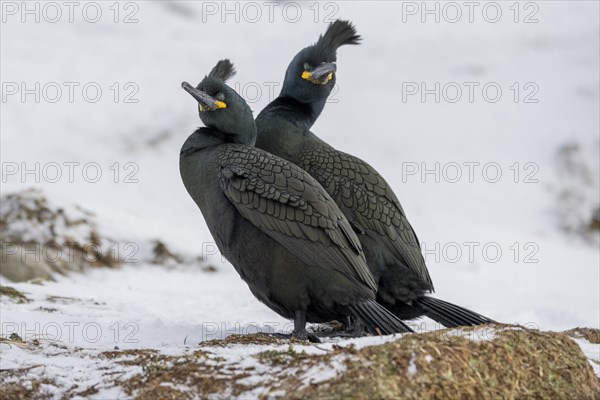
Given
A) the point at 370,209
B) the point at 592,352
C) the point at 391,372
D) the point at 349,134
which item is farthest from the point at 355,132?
the point at 391,372

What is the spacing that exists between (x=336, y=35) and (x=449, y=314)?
2380mm

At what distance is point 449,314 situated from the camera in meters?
6.45

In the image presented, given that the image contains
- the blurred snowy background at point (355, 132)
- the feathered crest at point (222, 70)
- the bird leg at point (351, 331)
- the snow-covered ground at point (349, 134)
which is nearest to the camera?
the bird leg at point (351, 331)

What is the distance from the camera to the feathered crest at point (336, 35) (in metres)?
7.31

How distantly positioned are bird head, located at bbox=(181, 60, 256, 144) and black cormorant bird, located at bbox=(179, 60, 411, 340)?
31 centimetres

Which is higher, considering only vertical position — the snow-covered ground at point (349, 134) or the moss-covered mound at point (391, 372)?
the snow-covered ground at point (349, 134)

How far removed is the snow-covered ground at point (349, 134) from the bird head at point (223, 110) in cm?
145

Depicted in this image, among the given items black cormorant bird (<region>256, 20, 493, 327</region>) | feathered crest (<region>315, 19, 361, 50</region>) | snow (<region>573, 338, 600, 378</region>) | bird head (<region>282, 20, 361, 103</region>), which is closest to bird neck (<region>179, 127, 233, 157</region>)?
black cormorant bird (<region>256, 20, 493, 327</region>)

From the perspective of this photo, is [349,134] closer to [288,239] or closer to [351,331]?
[351,331]

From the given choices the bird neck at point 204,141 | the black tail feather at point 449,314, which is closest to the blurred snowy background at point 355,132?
the bird neck at point 204,141

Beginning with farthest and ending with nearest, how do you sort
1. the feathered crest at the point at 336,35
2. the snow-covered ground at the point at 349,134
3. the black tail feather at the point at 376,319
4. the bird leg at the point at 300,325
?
the snow-covered ground at the point at 349,134
the feathered crest at the point at 336,35
the bird leg at the point at 300,325
the black tail feather at the point at 376,319

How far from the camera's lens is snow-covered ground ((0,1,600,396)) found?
9.74m

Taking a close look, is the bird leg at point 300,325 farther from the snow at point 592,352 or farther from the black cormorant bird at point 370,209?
the snow at point 592,352

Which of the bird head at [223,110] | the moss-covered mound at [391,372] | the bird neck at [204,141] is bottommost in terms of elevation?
the moss-covered mound at [391,372]
